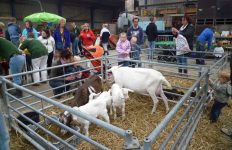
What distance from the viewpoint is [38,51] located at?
5590mm

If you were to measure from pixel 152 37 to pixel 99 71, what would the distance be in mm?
3654

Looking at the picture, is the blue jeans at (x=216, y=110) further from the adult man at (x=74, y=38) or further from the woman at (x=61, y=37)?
the adult man at (x=74, y=38)

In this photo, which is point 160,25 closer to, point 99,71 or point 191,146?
point 99,71

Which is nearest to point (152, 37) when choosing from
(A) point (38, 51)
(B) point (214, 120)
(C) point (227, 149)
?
(A) point (38, 51)

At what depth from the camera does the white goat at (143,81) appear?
3.79m

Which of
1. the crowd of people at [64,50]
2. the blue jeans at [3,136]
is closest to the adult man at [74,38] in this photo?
the crowd of people at [64,50]

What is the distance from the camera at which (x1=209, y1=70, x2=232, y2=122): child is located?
3545 millimetres

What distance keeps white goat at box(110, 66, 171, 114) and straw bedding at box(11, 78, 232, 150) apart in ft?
0.96

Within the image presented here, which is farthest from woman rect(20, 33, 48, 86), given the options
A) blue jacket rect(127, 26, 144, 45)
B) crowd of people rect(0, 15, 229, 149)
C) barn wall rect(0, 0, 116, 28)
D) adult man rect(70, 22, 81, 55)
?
barn wall rect(0, 0, 116, 28)

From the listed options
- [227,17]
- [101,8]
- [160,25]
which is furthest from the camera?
[101,8]

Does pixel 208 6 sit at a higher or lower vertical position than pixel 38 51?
higher

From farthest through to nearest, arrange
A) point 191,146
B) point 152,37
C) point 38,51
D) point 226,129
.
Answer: point 152,37, point 38,51, point 226,129, point 191,146

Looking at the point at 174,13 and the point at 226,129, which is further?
the point at 174,13

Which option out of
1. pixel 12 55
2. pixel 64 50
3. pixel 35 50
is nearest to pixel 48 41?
pixel 35 50
